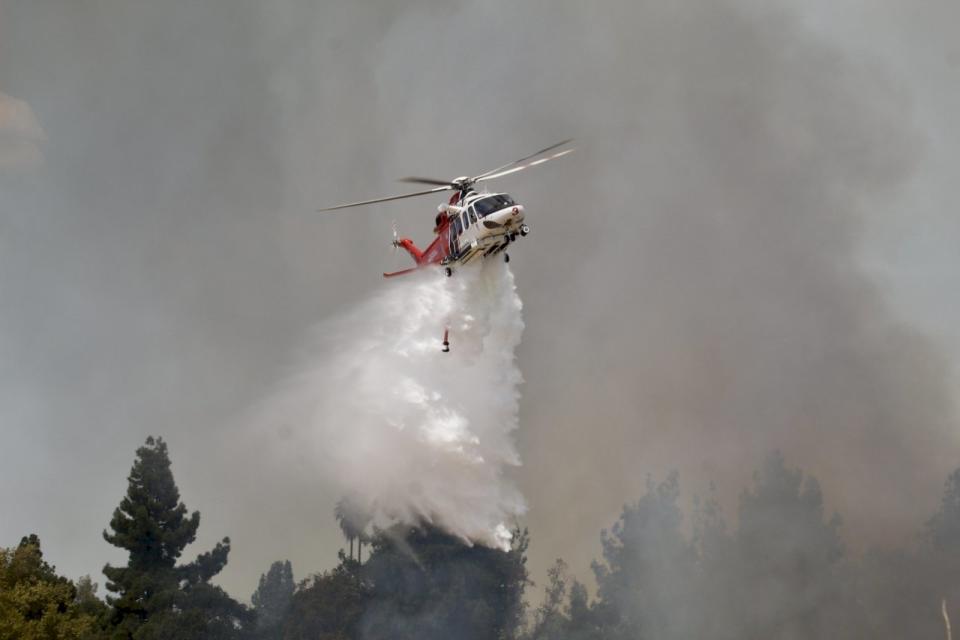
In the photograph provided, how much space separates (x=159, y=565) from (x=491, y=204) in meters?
48.3

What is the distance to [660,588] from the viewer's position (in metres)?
95.1

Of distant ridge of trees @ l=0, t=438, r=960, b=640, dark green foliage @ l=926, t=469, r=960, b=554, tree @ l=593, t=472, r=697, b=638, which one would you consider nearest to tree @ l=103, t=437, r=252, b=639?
distant ridge of trees @ l=0, t=438, r=960, b=640

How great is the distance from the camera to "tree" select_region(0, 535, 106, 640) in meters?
70.2

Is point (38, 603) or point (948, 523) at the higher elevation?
point (948, 523)

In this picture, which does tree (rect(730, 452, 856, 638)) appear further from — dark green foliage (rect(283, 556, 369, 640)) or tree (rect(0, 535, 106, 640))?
tree (rect(0, 535, 106, 640))

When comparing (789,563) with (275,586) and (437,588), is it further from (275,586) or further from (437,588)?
(275,586)

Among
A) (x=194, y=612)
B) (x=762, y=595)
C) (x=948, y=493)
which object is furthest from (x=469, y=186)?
(x=948, y=493)

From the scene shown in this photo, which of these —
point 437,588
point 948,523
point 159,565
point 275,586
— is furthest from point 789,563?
point 275,586

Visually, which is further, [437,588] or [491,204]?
[437,588]

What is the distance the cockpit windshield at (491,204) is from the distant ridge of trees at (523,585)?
3991cm

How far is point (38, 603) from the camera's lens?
75.5 m

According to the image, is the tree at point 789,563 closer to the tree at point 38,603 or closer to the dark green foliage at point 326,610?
the dark green foliage at point 326,610

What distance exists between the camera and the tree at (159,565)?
81562 mm

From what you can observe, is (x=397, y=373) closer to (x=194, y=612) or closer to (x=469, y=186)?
(x=469, y=186)
